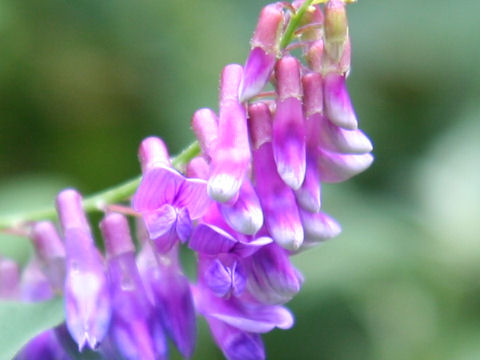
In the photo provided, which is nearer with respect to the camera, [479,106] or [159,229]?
[159,229]

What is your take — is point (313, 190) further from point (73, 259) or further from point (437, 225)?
point (437, 225)

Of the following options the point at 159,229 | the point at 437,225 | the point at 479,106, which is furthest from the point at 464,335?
the point at 159,229

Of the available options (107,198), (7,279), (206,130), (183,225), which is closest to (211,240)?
(183,225)

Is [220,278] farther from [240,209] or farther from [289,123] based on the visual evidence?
[289,123]

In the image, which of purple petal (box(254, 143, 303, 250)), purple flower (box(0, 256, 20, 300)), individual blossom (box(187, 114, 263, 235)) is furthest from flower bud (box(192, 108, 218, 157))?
purple flower (box(0, 256, 20, 300))

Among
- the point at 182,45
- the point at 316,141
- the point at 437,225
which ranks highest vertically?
the point at 182,45

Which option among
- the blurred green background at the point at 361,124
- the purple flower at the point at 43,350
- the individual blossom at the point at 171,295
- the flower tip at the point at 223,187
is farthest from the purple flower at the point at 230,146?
the blurred green background at the point at 361,124
